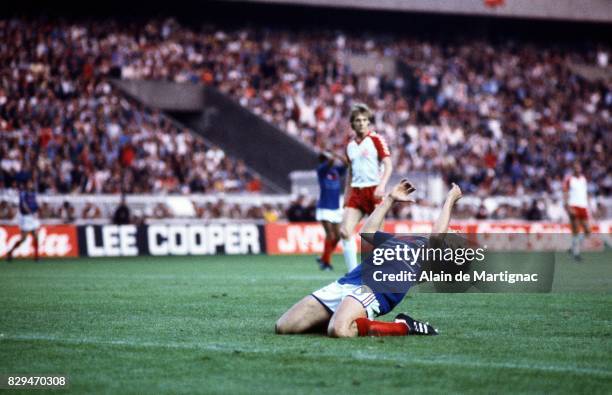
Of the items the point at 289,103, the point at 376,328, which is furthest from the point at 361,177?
the point at 289,103

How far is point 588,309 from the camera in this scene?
464 inches

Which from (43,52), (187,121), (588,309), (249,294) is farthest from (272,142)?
(588,309)

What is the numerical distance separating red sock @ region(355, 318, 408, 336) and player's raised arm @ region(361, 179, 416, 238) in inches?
32.4

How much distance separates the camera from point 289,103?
130ft

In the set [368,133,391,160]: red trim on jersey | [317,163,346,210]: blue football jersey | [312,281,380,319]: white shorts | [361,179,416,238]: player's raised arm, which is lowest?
[312,281,380,319]: white shorts

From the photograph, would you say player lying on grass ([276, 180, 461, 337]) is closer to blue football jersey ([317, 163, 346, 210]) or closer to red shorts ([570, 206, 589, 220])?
blue football jersey ([317, 163, 346, 210])

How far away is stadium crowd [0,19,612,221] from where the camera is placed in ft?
107

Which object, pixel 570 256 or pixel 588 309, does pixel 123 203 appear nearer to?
pixel 570 256

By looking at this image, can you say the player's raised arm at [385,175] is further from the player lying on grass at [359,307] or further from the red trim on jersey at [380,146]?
the player lying on grass at [359,307]

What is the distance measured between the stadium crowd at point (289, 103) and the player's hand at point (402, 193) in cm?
2137

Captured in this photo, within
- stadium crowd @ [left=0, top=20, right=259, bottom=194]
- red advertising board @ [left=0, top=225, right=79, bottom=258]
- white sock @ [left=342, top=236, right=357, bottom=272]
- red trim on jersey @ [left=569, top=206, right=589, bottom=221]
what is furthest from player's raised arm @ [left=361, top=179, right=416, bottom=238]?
stadium crowd @ [left=0, top=20, right=259, bottom=194]

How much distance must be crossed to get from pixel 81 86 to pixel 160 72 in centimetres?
524

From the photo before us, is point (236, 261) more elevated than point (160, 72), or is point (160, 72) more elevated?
point (160, 72)

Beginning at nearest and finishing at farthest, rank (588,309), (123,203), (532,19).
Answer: (588,309)
(123,203)
(532,19)
